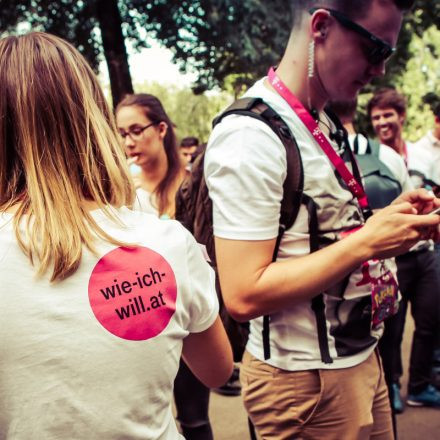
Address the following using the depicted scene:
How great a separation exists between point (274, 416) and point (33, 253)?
99 cm

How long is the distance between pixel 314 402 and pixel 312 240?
1.60 ft

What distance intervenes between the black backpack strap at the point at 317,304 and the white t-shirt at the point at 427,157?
269cm

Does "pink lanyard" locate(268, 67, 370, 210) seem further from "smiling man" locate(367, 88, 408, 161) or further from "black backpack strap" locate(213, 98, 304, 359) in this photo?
"smiling man" locate(367, 88, 408, 161)

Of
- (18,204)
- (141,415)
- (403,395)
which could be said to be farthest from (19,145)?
(403,395)

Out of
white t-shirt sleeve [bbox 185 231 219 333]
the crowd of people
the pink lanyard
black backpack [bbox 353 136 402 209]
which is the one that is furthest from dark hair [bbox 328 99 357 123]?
white t-shirt sleeve [bbox 185 231 219 333]

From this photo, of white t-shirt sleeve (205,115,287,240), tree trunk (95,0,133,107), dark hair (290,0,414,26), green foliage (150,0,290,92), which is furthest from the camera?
green foliage (150,0,290,92)

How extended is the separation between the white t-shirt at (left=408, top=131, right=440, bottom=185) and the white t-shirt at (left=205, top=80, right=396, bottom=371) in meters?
2.53

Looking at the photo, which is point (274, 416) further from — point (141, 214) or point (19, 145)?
point (19, 145)

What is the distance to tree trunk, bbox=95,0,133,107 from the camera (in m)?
7.99

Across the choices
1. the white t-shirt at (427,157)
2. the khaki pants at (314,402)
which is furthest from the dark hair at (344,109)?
the khaki pants at (314,402)

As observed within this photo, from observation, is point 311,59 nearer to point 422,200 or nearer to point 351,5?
point 351,5

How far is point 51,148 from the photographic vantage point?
1.12 meters

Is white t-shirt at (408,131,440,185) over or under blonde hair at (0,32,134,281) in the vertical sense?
under

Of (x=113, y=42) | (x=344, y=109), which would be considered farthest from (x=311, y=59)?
(x=113, y=42)
